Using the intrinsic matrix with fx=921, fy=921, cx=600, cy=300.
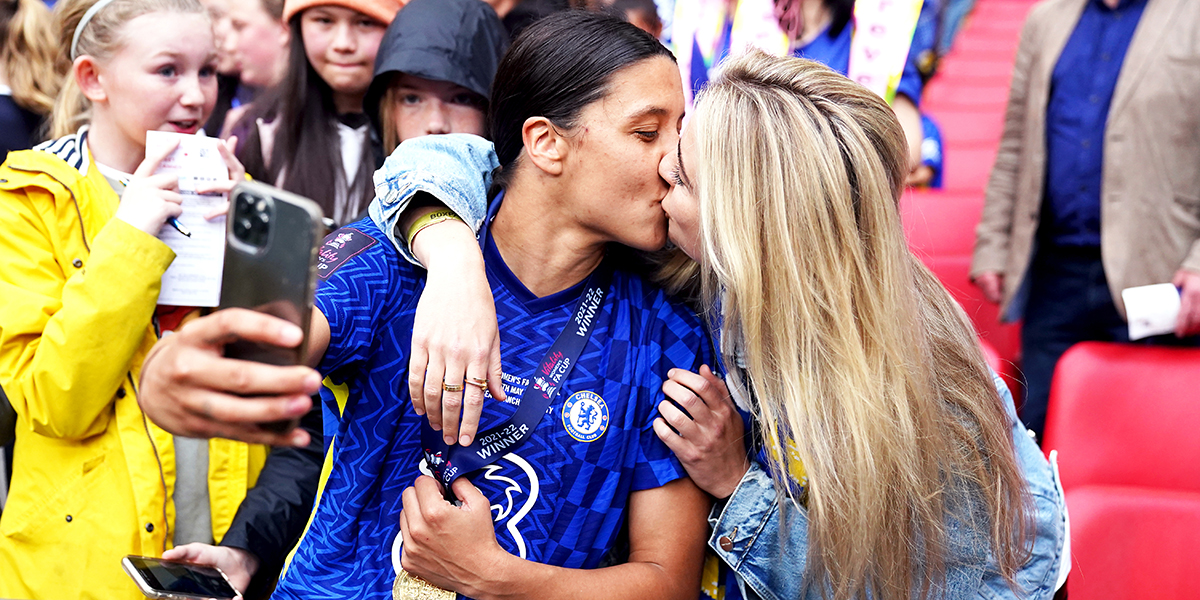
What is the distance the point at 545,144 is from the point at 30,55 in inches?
82.4

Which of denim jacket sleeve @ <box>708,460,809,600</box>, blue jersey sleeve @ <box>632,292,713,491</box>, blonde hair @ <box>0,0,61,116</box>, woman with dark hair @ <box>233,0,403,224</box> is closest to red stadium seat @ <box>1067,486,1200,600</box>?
denim jacket sleeve @ <box>708,460,809,600</box>

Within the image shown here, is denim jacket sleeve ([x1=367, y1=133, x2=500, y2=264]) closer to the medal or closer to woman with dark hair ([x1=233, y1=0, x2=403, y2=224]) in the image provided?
the medal

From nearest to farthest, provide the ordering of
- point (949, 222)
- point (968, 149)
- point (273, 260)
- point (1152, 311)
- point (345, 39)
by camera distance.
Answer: point (273, 260) < point (345, 39) < point (1152, 311) < point (949, 222) < point (968, 149)

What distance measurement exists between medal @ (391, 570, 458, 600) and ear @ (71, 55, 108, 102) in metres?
1.32

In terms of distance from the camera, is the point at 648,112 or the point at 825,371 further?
the point at 648,112

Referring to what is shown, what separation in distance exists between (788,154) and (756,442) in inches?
23.6

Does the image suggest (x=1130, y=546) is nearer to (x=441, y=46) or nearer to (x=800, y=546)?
(x=800, y=546)

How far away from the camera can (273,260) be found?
1117 millimetres

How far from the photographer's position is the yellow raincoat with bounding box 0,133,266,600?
5.98 feet

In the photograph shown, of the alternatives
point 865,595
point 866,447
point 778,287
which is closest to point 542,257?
point 778,287

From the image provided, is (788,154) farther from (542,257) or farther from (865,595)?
(865,595)

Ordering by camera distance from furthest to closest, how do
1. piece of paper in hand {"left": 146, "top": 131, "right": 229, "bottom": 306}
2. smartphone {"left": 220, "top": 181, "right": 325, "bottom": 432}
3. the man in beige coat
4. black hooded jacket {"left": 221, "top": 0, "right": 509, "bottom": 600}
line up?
the man in beige coat < black hooded jacket {"left": 221, "top": 0, "right": 509, "bottom": 600} < piece of paper in hand {"left": 146, "top": 131, "right": 229, "bottom": 306} < smartphone {"left": 220, "top": 181, "right": 325, "bottom": 432}

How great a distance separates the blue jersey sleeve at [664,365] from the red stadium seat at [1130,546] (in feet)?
3.53

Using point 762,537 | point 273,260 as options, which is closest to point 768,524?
point 762,537
